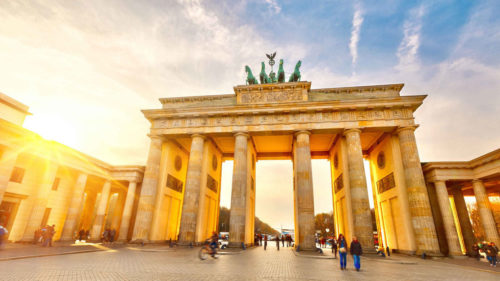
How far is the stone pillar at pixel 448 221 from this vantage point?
17.6 metres

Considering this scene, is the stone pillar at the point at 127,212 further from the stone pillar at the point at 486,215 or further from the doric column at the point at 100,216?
the stone pillar at the point at 486,215

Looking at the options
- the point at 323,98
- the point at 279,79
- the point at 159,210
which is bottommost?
the point at 159,210

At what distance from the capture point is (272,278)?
25.0 feet

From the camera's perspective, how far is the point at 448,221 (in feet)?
61.0

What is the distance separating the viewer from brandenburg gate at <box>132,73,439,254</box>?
62.5 feet

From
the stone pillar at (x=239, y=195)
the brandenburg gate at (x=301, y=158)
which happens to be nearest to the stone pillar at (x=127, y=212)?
the brandenburg gate at (x=301, y=158)

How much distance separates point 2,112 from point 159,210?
1717 cm

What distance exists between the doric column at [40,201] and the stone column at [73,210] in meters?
2.85

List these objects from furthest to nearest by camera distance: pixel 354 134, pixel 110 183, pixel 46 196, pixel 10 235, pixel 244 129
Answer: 1. pixel 110 183
2. pixel 244 129
3. pixel 354 134
4. pixel 46 196
5. pixel 10 235

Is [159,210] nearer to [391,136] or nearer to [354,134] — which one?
[354,134]

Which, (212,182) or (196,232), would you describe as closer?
(196,232)

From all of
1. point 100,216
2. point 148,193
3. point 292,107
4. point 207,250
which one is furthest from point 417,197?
point 100,216

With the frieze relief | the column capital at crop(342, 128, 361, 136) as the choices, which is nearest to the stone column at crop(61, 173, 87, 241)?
the frieze relief

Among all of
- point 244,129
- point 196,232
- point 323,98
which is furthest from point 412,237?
point 196,232
